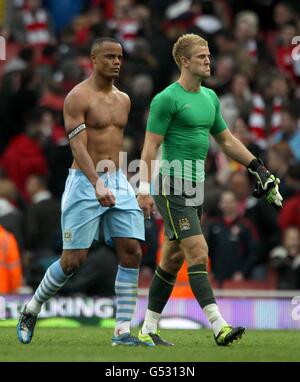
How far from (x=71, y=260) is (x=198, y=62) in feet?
6.57

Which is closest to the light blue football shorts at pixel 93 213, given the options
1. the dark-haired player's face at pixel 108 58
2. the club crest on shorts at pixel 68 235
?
the club crest on shorts at pixel 68 235

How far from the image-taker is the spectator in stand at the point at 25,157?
20.2 m

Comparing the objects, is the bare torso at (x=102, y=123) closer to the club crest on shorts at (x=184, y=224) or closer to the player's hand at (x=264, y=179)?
the club crest on shorts at (x=184, y=224)

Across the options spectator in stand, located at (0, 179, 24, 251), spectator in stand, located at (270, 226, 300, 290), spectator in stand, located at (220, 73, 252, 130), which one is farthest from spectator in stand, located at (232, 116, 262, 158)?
spectator in stand, located at (0, 179, 24, 251)

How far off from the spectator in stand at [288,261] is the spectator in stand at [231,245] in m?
0.31

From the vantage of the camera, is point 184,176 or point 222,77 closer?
point 184,176

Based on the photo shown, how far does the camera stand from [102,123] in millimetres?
12047

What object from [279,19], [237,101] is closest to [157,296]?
[237,101]

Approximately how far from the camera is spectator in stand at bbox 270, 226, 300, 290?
56.4 feet

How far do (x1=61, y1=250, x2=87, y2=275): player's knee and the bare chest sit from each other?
108 cm

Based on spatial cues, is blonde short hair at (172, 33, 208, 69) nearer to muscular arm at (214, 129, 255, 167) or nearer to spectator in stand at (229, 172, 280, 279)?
muscular arm at (214, 129, 255, 167)

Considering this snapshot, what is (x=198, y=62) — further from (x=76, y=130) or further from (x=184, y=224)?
(x=184, y=224)

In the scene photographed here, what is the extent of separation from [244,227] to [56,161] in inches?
133

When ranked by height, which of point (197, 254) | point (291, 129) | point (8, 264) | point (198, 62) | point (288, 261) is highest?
point (198, 62)
